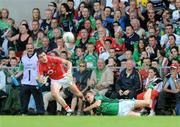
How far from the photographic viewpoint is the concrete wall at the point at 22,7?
22234mm

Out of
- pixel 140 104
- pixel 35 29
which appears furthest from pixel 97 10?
pixel 140 104

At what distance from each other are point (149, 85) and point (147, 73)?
1.57 feet

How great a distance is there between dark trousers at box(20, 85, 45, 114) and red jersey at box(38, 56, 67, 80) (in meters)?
0.66

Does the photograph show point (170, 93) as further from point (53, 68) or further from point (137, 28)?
point (53, 68)

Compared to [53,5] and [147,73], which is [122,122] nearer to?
[147,73]

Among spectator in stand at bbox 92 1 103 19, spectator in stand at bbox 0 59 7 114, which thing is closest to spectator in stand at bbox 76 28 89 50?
→ spectator in stand at bbox 92 1 103 19

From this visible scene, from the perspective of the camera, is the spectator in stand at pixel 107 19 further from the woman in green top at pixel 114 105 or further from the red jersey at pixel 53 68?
the woman in green top at pixel 114 105

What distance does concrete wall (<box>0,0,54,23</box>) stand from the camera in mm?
22234

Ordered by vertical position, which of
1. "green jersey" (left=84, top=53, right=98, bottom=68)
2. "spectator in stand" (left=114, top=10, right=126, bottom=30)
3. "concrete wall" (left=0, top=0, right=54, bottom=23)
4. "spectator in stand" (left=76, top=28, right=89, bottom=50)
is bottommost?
"green jersey" (left=84, top=53, right=98, bottom=68)

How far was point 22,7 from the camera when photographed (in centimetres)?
2225

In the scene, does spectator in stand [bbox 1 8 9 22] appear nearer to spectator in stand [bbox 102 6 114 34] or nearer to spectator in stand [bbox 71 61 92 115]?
spectator in stand [bbox 102 6 114 34]

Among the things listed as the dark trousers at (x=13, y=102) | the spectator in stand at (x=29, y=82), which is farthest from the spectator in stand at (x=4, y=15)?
the dark trousers at (x=13, y=102)

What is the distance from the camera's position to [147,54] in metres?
18.8

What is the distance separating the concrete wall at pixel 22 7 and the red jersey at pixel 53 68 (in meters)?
4.78
